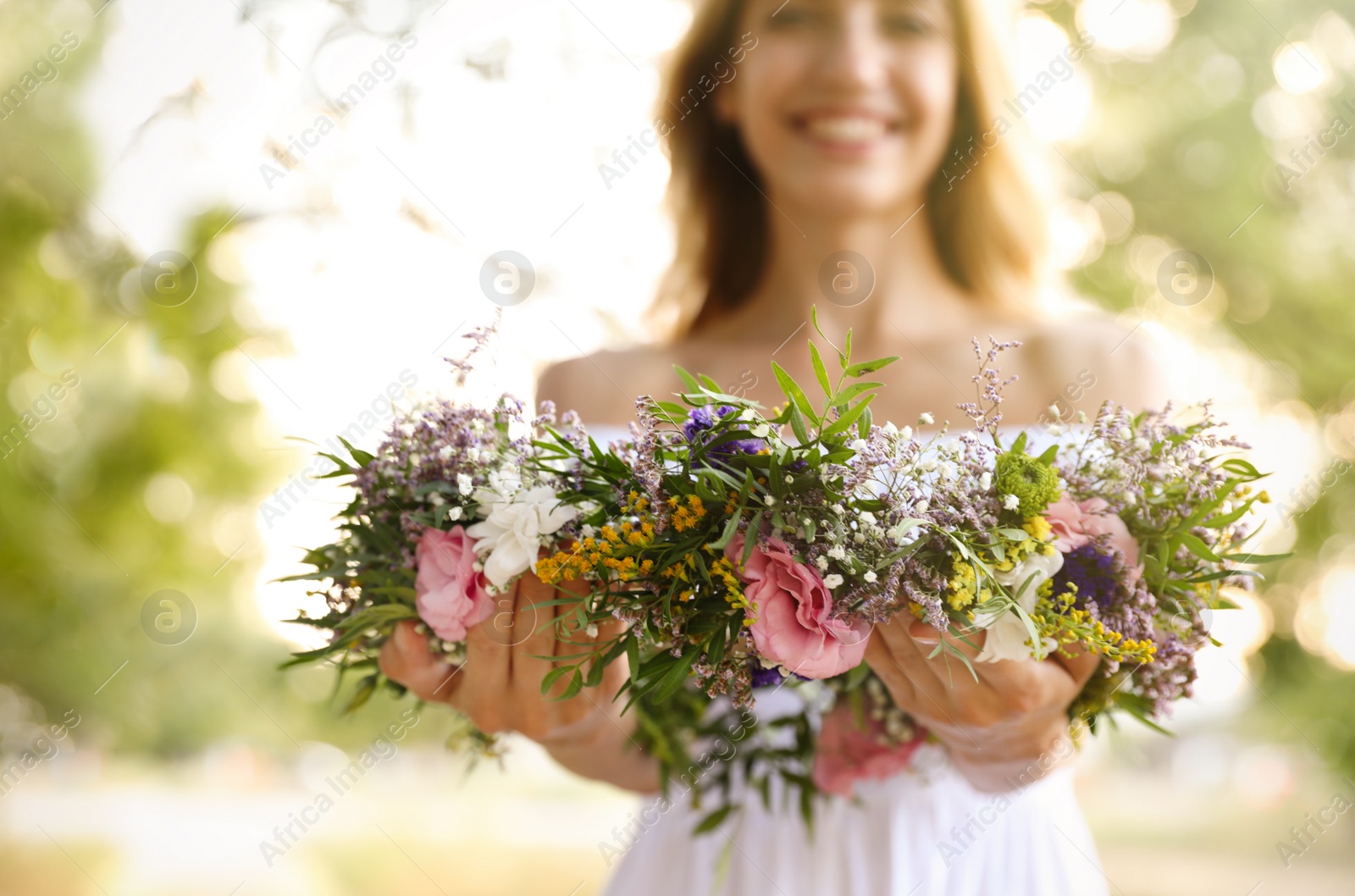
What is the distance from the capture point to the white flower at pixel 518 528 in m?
0.95

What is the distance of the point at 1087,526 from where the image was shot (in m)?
0.94

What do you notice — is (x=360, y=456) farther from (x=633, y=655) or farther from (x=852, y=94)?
(x=852, y=94)

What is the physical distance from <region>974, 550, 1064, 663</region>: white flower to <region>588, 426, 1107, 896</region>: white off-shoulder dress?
1.54 ft

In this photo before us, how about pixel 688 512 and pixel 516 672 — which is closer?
pixel 688 512

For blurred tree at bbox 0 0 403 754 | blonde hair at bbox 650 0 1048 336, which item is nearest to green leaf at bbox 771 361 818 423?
blonde hair at bbox 650 0 1048 336

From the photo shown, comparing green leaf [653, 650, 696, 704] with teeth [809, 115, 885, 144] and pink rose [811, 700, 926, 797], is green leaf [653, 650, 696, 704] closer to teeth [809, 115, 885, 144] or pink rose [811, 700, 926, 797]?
pink rose [811, 700, 926, 797]

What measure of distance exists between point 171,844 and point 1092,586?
5.46 m

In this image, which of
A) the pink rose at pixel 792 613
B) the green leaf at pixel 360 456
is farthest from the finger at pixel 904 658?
the green leaf at pixel 360 456

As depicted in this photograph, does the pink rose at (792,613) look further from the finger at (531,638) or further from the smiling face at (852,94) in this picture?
the smiling face at (852,94)

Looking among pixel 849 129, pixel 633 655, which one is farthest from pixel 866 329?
pixel 633 655

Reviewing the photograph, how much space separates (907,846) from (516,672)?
629 mm

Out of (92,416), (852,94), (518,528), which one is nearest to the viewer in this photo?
(518,528)

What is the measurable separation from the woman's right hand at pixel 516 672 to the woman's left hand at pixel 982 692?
29 centimetres

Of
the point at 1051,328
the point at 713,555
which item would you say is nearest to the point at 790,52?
the point at 1051,328
